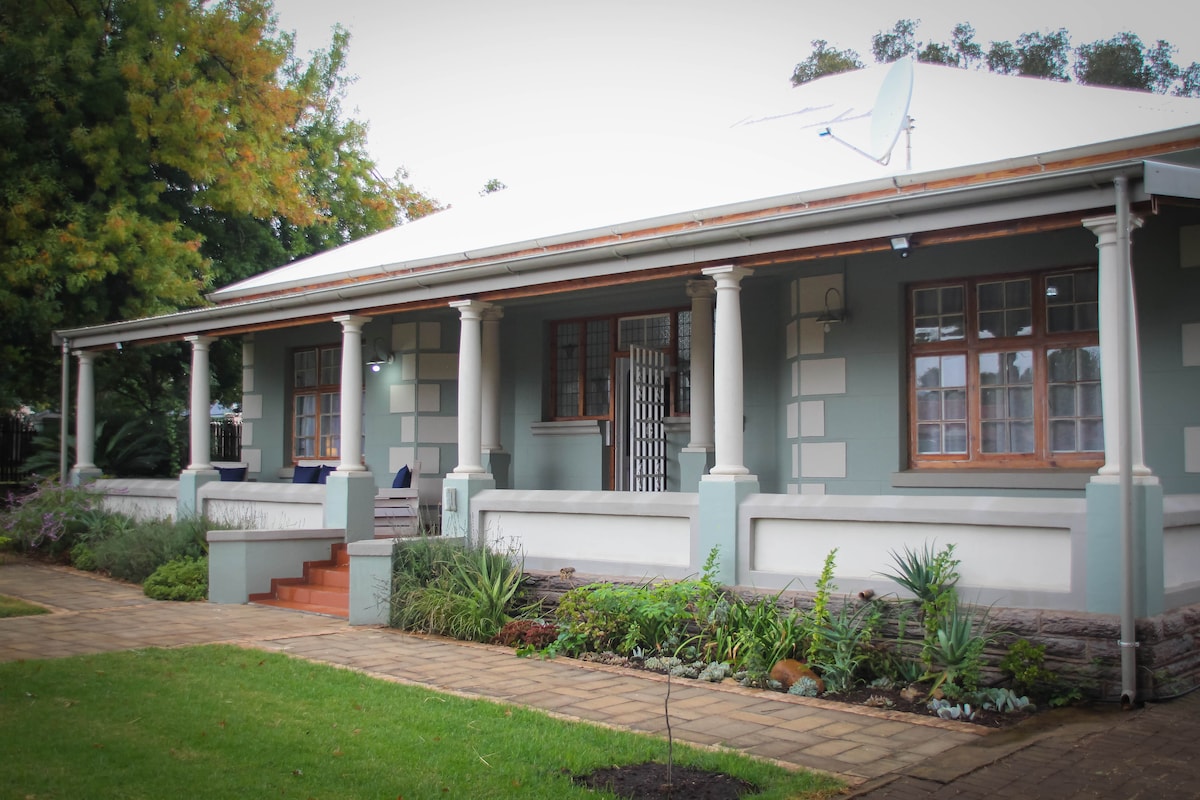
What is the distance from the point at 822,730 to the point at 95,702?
13.9ft

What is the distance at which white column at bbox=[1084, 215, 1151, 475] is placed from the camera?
264 inches

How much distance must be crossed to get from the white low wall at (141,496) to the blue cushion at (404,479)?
10.0 feet

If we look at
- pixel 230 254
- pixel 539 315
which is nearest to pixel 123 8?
pixel 230 254

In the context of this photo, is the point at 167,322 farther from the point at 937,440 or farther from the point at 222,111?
the point at 937,440

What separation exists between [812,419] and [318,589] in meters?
5.38

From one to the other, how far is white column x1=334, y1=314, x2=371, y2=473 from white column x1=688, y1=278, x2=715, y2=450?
12.1ft

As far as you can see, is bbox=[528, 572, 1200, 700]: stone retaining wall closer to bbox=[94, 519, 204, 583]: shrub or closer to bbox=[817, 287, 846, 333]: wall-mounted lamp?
bbox=[817, 287, 846, 333]: wall-mounted lamp

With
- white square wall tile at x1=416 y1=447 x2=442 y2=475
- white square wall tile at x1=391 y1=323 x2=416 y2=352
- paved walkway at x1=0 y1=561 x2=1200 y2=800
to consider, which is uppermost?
white square wall tile at x1=391 y1=323 x2=416 y2=352

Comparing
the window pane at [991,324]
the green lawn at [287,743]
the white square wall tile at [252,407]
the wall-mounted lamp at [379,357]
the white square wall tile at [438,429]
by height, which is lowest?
the green lawn at [287,743]

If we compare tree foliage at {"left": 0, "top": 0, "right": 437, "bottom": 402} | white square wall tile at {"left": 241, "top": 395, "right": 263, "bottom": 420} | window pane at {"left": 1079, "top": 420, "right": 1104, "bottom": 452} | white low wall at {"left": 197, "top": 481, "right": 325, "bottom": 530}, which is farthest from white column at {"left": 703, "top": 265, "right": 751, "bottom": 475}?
tree foliage at {"left": 0, "top": 0, "right": 437, "bottom": 402}

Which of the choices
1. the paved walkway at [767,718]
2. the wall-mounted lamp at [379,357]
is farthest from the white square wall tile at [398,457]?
the paved walkway at [767,718]

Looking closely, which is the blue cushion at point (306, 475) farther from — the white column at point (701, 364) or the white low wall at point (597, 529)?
the white column at point (701, 364)

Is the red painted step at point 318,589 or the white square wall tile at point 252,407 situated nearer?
the red painted step at point 318,589

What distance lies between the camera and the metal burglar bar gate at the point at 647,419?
460 inches
